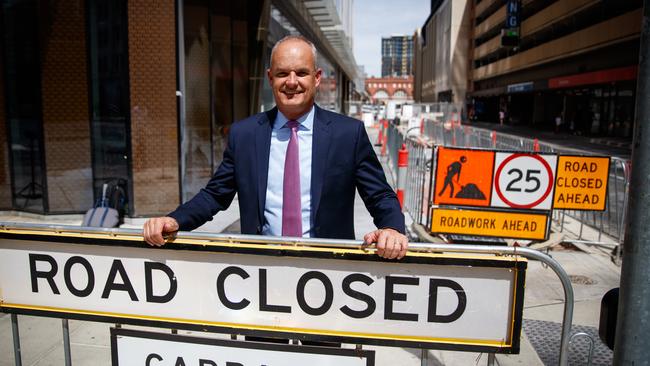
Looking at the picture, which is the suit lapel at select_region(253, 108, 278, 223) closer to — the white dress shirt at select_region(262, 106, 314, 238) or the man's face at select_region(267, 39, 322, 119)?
the white dress shirt at select_region(262, 106, 314, 238)

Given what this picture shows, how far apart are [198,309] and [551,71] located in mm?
46479

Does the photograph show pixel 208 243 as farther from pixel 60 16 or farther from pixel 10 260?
pixel 60 16

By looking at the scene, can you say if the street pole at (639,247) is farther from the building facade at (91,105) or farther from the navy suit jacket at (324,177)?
the building facade at (91,105)

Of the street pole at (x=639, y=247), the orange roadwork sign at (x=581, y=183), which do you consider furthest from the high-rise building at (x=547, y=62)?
the street pole at (x=639, y=247)

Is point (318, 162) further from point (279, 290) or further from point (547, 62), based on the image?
point (547, 62)

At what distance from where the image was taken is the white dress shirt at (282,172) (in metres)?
2.47

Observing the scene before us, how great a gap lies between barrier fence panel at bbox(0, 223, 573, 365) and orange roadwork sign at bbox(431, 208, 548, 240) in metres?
4.33

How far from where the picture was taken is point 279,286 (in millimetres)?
2162

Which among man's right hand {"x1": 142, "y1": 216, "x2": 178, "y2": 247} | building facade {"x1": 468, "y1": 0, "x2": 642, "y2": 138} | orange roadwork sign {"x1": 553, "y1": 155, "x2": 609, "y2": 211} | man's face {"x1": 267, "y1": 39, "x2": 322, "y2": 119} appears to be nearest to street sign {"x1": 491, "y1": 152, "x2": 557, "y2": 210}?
orange roadwork sign {"x1": 553, "y1": 155, "x2": 609, "y2": 211}

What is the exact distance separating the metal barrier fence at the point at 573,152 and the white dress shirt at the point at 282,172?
5005 mm

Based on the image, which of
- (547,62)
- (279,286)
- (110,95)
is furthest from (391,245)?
(547,62)

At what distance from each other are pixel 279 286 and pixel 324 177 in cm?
56

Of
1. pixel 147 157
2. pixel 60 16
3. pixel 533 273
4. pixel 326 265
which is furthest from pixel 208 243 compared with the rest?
pixel 60 16

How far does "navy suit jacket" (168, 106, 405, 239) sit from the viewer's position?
2.45 meters
